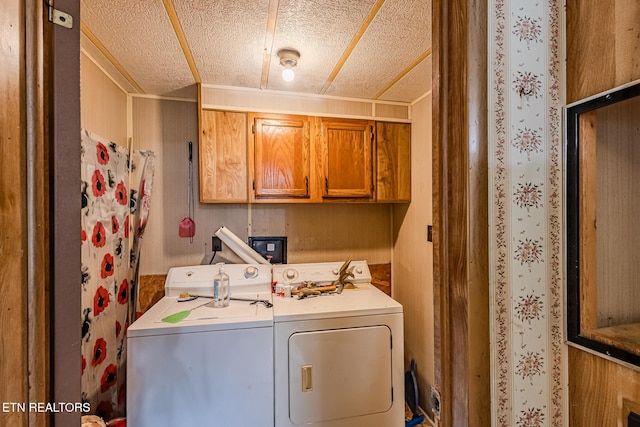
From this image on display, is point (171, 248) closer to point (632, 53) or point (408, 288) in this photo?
point (408, 288)

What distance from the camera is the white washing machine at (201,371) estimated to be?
4.68ft

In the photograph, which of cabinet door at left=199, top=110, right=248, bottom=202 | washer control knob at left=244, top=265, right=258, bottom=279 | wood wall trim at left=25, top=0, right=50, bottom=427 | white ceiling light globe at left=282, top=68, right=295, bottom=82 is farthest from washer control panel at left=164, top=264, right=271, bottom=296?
wood wall trim at left=25, top=0, right=50, bottom=427

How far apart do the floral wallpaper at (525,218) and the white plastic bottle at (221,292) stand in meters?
1.53

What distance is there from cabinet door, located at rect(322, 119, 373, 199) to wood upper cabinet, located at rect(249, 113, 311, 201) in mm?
152

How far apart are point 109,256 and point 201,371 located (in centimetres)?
92

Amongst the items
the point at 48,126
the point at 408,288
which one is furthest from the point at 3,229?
the point at 408,288

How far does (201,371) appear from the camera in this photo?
1.47 m

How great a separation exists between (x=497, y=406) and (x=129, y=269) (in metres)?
2.28

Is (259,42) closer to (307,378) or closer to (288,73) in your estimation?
(288,73)

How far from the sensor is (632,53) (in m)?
0.52

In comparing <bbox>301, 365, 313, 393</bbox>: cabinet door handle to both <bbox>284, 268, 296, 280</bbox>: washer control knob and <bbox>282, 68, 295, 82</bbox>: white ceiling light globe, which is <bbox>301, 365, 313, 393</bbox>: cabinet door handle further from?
<bbox>282, 68, 295, 82</bbox>: white ceiling light globe

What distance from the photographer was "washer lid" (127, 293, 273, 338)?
1.46 metres

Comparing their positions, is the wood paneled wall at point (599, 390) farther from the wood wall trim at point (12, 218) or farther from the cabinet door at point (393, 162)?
the cabinet door at point (393, 162)

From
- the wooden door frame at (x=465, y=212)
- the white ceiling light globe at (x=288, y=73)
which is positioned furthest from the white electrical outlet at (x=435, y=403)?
the white ceiling light globe at (x=288, y=73)
